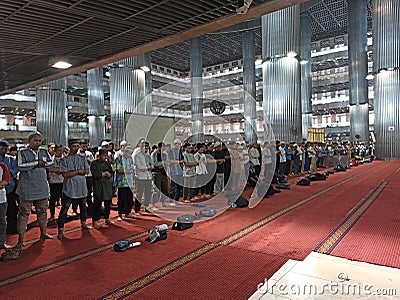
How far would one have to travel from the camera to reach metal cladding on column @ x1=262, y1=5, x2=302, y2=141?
1092 centimetres

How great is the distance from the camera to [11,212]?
15.3ft

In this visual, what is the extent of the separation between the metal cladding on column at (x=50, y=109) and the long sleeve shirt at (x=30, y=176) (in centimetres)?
569

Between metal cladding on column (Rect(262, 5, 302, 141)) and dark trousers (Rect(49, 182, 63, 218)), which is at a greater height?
metal cladding on column (Rect(262, 5, 302, 141))

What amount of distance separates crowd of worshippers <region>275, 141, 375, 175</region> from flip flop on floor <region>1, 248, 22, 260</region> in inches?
280

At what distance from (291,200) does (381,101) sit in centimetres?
1274

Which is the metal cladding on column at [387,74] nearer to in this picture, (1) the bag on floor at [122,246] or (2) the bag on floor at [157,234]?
(2) the bag on floor at [157,234]

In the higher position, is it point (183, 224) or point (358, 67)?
point (358, 67)

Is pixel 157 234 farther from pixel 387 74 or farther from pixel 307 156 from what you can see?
pixel 387 74

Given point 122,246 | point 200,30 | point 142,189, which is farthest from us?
point 142,189

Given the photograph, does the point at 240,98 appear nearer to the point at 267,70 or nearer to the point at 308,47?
the point at 308,47

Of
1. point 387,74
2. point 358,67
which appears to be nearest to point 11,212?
point 387,74

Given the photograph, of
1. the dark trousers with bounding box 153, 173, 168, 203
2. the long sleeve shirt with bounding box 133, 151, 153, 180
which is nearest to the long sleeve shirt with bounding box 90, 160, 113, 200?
the long sleeve shirt with bounding box 133, 151, 153, 180

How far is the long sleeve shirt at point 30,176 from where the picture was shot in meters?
3.70

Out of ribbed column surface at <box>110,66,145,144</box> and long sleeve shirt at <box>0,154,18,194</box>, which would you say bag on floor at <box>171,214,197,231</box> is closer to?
long sleeve shirt at <box>0,154,18,194</box>
